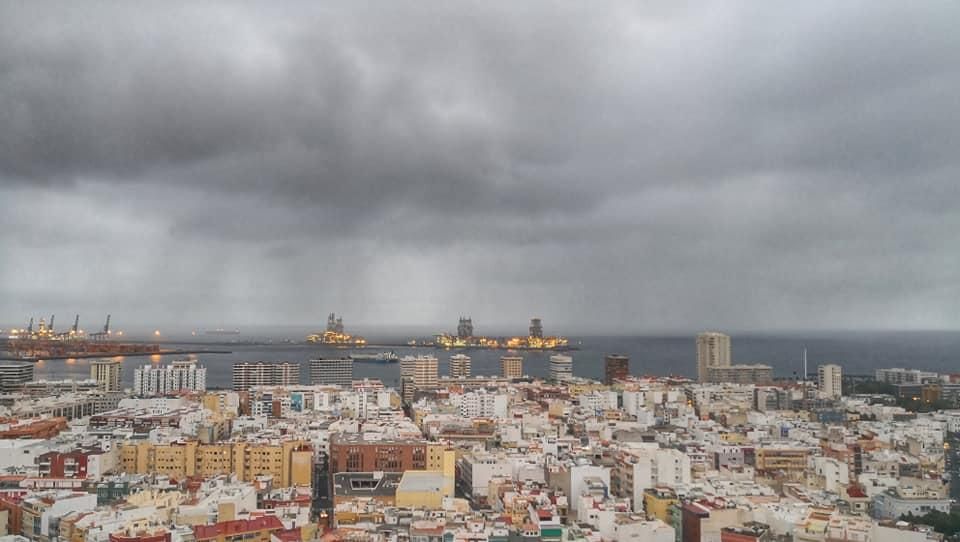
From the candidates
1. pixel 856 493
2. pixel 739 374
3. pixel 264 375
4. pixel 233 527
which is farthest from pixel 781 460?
pixel 264 375

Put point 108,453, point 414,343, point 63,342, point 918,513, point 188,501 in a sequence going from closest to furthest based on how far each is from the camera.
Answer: point 188,501 → point 918,513 → point 108,453 → point 63,342 → point 414,343

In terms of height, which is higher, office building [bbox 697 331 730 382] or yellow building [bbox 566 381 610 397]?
office building [bbox 697 331 730 382]

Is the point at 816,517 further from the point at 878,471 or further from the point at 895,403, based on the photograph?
the point at 895,403

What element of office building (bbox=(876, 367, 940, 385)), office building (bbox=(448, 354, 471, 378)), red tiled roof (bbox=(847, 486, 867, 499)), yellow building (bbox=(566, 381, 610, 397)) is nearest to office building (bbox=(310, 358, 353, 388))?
office building (bbox=(448, 354, 471, 378))

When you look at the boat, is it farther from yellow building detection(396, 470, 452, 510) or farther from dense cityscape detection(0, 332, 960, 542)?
yellow building detection(396, 470, 452, 510)

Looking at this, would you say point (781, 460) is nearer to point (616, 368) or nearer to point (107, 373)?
point (616, 368)

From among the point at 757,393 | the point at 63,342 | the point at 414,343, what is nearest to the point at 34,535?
the point at 757,393

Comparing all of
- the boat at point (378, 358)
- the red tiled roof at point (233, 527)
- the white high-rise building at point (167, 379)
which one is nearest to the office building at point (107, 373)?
the white high-rise building at point (167, 379)
